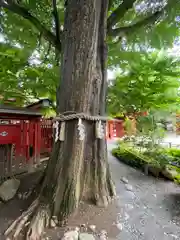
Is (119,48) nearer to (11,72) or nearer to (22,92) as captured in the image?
(11,72)

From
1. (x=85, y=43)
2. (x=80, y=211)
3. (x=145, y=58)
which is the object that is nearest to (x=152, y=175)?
(x=80, y=211)

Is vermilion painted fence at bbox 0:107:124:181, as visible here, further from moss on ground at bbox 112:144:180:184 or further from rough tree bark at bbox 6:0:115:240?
moss on ground at bbox 112:144:180:184

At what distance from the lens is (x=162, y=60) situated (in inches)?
170

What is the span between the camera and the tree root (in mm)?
1780

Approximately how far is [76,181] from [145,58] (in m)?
3.90

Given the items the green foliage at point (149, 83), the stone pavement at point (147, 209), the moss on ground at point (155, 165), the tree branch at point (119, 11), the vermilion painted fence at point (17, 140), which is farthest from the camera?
the green foliage at point (149, 83)

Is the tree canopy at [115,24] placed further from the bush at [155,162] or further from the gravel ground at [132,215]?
the gravel ground at [132,215]

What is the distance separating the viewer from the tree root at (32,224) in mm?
1780

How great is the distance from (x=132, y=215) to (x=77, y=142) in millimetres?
1326

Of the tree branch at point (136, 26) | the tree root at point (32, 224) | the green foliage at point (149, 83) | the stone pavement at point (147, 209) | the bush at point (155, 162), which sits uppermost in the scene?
the tree branch at point (136, 26)

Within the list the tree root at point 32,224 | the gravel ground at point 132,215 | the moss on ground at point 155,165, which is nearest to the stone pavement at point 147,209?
the gravel ground at point 132,215

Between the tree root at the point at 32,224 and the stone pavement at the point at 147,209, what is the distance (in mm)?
934

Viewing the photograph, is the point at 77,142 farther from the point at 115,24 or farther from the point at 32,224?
the point at 115,24

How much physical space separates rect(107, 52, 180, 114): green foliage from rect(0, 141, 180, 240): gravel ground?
2.76m
